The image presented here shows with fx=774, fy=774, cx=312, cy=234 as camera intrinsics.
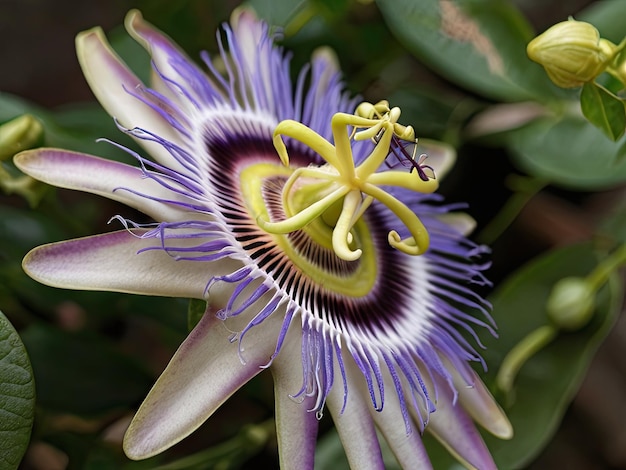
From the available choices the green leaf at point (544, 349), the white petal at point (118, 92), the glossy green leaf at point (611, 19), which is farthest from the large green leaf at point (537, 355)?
the white petal at point (118, 92)

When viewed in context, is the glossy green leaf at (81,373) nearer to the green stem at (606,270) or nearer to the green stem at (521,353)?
the green stem at (521,353)

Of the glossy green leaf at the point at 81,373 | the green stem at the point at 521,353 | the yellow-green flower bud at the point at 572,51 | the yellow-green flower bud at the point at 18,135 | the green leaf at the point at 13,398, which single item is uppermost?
the yellow-green flower bud at the point at 572,51

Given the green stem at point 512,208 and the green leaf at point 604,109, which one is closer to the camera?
the green leaf at point 604,109

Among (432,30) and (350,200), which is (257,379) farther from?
(432,30)

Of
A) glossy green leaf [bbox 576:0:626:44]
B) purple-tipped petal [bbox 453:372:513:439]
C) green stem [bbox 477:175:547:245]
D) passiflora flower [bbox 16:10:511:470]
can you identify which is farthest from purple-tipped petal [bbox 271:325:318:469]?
glossy green leaf [bbox 576:0:626:44]

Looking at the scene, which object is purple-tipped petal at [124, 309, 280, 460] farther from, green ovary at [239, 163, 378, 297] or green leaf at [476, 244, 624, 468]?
green leaf at [476, 244, 624, 468]

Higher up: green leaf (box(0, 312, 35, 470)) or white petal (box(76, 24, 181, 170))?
white petal (box(76, 24, 181, 170))

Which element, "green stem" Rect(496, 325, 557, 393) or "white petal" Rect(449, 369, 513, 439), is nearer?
"white petal" Rect(449, 369, 513, 439)
